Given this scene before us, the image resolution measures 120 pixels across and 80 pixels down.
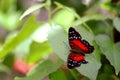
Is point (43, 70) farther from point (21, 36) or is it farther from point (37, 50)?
point (37, 50)

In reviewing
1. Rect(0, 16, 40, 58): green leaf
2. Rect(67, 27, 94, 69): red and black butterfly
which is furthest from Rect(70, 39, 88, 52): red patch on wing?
Rect(0, 16, 40, 58): green leaf

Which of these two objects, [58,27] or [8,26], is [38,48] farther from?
[8,26]

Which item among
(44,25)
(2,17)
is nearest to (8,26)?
(2,17)

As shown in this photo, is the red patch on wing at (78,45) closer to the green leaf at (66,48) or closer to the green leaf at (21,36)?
the green leaf at (66,48)

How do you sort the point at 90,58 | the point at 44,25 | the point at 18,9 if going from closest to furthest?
the point at 90,58
the point at 44,25
the point at 18,9

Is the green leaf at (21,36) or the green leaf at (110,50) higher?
the green leaf at (110,50)

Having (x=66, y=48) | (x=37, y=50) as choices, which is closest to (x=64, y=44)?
(x=66, y=48)

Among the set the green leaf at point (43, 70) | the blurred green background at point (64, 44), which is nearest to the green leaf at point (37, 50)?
the blurred green background at point (64, 44)
